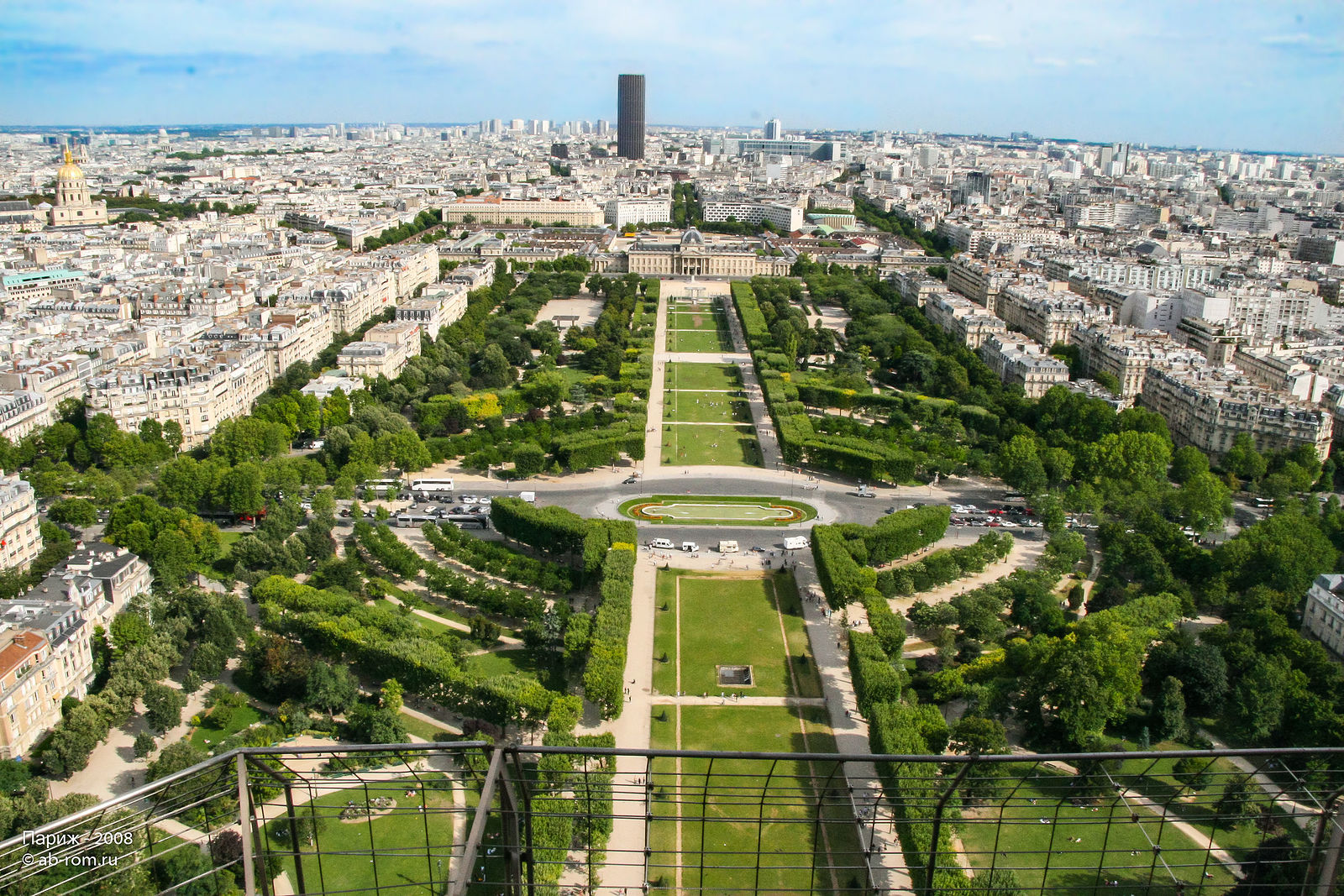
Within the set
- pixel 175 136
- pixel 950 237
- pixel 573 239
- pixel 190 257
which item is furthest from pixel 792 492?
pixel 175 136

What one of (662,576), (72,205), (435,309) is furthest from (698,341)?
(72,205)

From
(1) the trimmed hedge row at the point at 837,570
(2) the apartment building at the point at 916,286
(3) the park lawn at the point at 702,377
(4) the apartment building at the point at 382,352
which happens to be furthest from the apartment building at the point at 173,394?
(2) the apartment building at the point at 916,286

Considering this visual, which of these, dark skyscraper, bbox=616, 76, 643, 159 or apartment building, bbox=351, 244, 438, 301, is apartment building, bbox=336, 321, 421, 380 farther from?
dark skyscraper, bbox=616, 76, 643, 159

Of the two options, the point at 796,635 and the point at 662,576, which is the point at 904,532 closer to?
the point at 796,635

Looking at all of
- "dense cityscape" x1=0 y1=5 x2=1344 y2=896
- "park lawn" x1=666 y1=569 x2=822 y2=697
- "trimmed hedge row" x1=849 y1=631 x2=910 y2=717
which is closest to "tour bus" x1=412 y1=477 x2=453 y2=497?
"dense cityscape" x1=0 y1=5 x2=1344 y2=896

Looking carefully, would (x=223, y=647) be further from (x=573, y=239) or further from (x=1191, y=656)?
(x=573, y=239)

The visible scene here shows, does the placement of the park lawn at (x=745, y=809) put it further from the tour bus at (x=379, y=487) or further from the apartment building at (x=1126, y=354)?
the apartment building at (x=1126, y=354)
